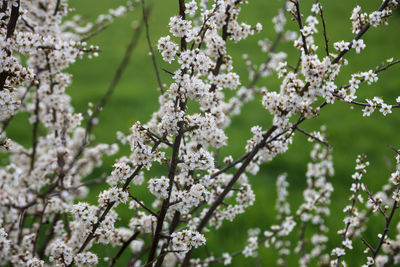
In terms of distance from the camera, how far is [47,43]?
9.42 feet

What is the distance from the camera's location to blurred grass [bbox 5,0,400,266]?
5.36 meters

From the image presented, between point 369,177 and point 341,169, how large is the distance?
0.47 meters

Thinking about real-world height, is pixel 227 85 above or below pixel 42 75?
below

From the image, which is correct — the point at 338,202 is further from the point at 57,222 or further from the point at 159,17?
the point at 159,17

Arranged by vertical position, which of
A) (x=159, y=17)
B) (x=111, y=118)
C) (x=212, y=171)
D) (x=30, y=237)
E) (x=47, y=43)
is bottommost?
(x=212, y=171)

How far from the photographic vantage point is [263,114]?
26.5ft

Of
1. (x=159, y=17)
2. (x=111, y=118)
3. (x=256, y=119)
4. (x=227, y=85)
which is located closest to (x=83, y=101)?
(x=111, y=118)

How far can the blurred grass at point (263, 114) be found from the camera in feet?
17.6

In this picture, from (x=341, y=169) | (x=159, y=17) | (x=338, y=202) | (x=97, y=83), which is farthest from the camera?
(x=159, y=17)

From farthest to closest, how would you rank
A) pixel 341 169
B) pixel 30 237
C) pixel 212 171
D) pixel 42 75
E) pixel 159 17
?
pixel 159 17 → pixel 341 169 → pixel 42 75 → pixel 30 237 → pixel 212 171

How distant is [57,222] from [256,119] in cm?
544

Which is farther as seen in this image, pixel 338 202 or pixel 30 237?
pixel 338 202

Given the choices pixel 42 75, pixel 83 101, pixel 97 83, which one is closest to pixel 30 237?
pixel 42 75

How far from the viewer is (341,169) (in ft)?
20.7
